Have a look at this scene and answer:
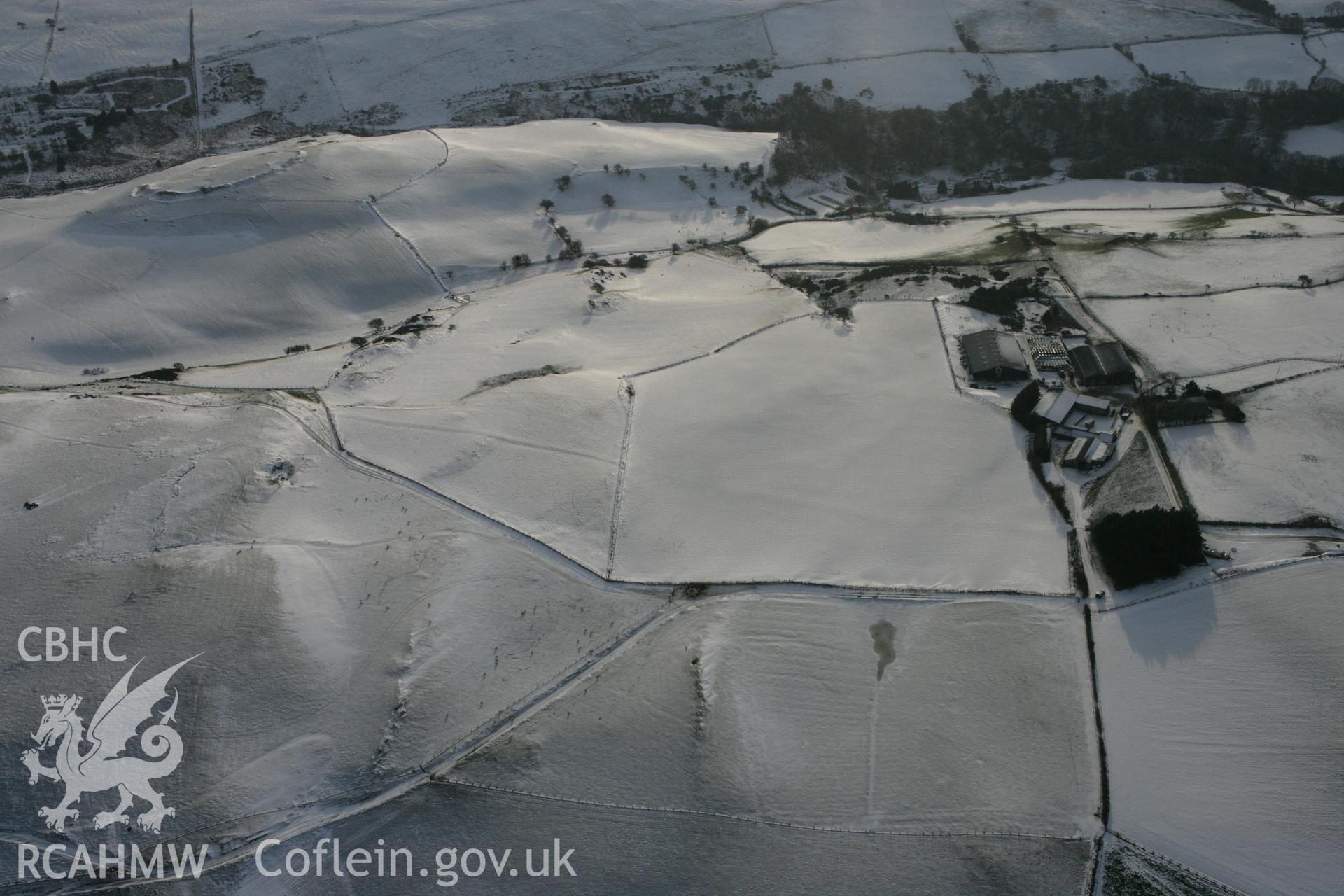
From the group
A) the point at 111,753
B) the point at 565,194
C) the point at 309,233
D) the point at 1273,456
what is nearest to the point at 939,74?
the point at 565,194

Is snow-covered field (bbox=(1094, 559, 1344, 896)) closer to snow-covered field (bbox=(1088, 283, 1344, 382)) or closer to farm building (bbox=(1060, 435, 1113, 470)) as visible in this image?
farm building (bbox=(1060, 435, 1113, 470))

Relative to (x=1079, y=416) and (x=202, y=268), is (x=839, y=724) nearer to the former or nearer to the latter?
(x=1079, y=416)

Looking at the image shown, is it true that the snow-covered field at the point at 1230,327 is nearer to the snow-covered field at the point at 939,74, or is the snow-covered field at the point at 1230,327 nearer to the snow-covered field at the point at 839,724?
the snow-covered field at the point at 839,724

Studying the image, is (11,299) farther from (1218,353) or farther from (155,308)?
(1218,353)

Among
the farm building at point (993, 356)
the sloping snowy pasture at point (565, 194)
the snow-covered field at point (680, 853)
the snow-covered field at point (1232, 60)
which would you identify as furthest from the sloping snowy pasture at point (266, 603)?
the snow-covered field at point (1232, 60)

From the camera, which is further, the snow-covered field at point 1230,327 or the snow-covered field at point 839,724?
the snow-covered field at point 1230,327

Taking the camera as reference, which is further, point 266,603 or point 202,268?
point 202,268
